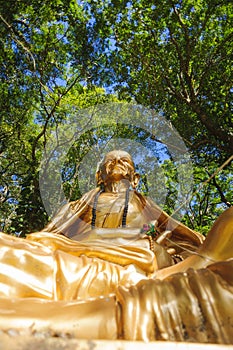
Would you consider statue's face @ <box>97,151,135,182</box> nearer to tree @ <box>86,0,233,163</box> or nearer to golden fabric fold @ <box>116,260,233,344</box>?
golden fabric fold @ <box>116,260,233,344</box>

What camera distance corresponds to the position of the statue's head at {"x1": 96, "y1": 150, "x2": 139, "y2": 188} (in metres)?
4.91

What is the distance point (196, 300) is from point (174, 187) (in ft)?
26.0

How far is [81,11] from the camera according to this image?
9.18 m

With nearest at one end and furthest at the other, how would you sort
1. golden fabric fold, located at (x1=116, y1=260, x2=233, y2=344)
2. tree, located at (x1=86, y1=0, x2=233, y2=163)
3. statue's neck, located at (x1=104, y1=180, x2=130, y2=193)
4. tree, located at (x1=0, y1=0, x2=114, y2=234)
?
1. golden fabric fold, located at (x1=116, y1=260, x2=233, y2=344)
2. statue's neck, located at (x1=104, y1=180, x2=130, y2=193)
3. tree, located at (x1=86, y1=0, x2=233, y2=163)
4. tree, located at (x1=0, y1=0, x2=114, y2=234)

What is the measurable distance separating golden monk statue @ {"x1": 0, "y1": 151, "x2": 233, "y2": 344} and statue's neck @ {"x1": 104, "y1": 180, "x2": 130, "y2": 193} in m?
0.85

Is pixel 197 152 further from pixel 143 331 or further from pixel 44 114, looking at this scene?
pixel 143 331

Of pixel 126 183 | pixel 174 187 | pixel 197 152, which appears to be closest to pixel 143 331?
pixel 126 183

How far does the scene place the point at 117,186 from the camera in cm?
489

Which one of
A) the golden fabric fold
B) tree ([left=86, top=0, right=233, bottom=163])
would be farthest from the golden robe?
tree ([left=86, top=0, right=233, bottom=163])

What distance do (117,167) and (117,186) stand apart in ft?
0.85

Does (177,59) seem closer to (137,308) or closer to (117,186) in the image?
(117,186)

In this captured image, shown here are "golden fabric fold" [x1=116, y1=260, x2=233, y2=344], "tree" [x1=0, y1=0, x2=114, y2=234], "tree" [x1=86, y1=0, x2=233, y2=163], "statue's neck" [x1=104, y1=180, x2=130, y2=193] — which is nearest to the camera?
"golden fabric fold" [x1=116, y1=260, x2=233, y2=344]

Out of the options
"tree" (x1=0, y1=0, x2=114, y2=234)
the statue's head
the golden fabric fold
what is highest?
"tree" (x1=0, y1=0, x2=114, y2=234)

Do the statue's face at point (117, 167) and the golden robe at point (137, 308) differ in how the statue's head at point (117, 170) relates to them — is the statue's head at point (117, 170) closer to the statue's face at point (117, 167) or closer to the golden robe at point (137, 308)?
the statue's face at point (117, 167)
